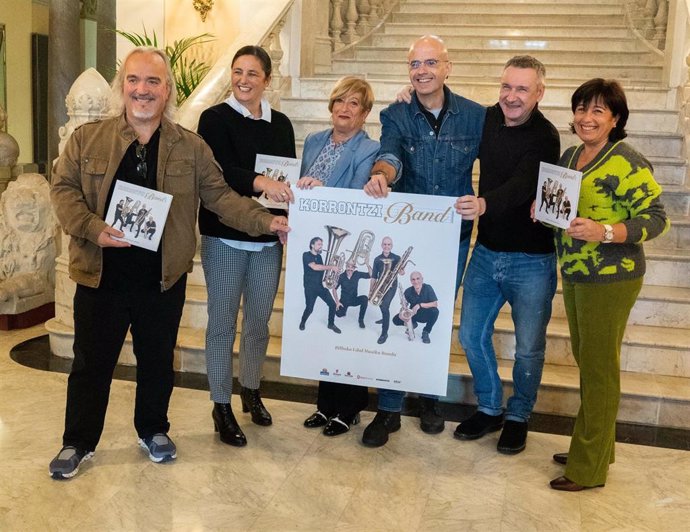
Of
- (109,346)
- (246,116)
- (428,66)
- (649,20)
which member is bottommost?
(109,346)

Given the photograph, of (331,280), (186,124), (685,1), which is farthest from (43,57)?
(331,280)

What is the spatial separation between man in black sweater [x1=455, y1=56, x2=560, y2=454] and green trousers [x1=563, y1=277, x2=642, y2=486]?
28cm

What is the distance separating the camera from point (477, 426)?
163 inches

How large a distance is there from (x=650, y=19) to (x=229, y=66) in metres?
4.51

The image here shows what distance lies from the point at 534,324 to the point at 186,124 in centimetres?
294

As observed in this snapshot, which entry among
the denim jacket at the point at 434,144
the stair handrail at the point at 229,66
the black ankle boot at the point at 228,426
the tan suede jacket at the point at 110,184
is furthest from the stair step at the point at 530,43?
the black ankle boot at the point at 228,426

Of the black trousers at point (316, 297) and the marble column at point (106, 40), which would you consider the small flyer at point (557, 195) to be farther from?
the marble column at point (106, 40)

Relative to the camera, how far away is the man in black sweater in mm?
3598

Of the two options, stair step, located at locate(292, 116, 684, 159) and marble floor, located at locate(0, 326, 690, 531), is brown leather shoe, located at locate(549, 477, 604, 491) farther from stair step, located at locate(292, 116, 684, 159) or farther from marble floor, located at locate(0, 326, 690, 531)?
stair step, located at locate(292, 116, 684, 159)

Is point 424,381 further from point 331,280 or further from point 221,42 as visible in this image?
point 221,42

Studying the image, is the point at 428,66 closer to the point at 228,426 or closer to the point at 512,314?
the point at 512,314

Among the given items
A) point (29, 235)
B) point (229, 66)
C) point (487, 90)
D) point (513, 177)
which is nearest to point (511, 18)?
point (487, 90)

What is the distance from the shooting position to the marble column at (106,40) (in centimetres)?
1107

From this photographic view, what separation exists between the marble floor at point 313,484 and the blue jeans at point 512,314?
28 centimetres
